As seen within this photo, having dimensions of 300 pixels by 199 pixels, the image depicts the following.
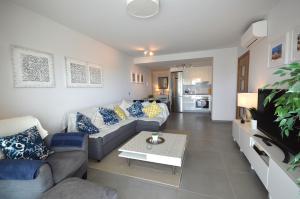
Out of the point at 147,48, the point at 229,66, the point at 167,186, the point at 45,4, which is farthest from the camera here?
the point at 229,66

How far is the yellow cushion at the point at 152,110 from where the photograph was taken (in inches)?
152

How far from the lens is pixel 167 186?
1.74 m

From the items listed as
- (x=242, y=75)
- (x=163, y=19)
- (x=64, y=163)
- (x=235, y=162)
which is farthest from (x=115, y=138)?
(x=242, y=75)

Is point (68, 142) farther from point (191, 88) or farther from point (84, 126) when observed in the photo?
point (191, 88)

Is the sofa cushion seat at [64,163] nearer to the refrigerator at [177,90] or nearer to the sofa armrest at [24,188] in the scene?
the sofa armrest at [24,188]

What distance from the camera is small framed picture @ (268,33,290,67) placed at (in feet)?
6.07

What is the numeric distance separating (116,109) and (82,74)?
1151 millimetres

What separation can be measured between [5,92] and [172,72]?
617 cm

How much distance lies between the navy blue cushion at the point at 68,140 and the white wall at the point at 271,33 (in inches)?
118

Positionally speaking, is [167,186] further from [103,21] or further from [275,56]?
[103,21]

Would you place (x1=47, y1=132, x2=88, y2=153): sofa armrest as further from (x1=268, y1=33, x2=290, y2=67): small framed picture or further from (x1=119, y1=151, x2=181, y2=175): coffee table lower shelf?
(x1=268, y1=33, x2=290, y2=67): small framed picture

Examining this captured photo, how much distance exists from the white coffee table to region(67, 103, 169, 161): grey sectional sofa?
49cm

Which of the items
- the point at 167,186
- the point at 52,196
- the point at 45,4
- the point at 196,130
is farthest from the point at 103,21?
the point at 196,130

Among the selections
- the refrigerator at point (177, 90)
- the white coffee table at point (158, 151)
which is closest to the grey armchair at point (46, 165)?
the white coffee table at point (158, 151)
